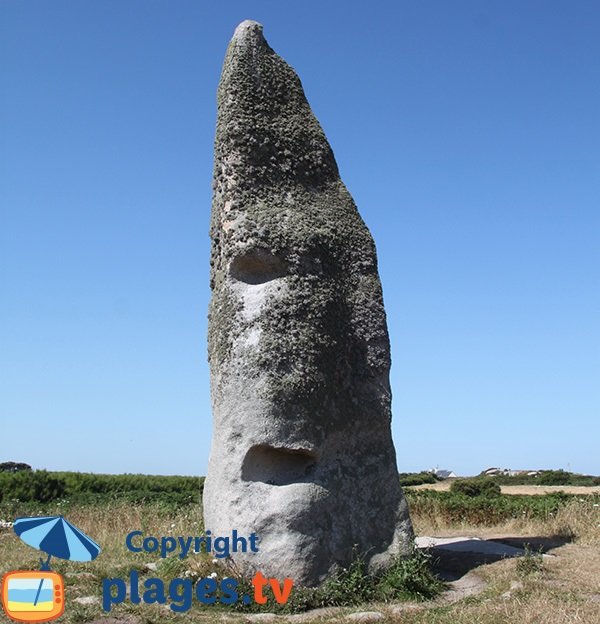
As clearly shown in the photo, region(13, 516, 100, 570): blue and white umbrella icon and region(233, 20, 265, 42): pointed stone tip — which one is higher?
region(233, 20, 265, 42): pointed stone tip

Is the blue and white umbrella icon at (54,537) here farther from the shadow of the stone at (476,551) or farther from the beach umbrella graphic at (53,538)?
the shadow of the stone at (476,551)

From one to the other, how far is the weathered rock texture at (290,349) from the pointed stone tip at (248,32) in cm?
2

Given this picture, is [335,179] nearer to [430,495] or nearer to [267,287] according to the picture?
[267,287]

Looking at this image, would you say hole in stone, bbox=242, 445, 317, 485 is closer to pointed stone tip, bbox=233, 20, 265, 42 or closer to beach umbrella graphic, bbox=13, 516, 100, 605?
beach umbrella graphic, bbox=13, 516, 100, 605

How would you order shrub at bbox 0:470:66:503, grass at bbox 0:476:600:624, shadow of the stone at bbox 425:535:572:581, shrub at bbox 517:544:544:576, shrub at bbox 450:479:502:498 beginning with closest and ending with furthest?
grass at bbox 0:476:600:624 < shrub at bbox 517:544:544:576 < shadow of the stone at bbox 425:535:572:581 < shrub at bbox 0:470:66:503 < shrub at bbox 450:479:502:498

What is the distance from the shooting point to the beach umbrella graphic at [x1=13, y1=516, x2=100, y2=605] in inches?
235

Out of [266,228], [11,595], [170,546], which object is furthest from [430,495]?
[11,595]

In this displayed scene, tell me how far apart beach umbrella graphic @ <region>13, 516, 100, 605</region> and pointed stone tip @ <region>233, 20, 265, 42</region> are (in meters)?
5.83

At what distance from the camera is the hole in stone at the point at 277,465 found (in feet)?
25.3

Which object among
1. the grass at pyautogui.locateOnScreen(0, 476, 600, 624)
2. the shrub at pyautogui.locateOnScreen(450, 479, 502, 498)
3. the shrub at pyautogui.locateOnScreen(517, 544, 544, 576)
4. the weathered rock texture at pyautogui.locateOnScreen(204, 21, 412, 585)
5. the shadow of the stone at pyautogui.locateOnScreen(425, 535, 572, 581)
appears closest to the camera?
the grass at pyautogui.locateOnScreen(0, 476, 600, 624)

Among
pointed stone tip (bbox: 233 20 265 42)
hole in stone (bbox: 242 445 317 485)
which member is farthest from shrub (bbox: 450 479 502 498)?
pointed stone tip (bbox: 233 20 265 42)

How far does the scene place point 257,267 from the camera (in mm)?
8203

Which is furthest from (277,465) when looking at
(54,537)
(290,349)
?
(54,537)

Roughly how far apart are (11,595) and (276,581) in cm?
248
